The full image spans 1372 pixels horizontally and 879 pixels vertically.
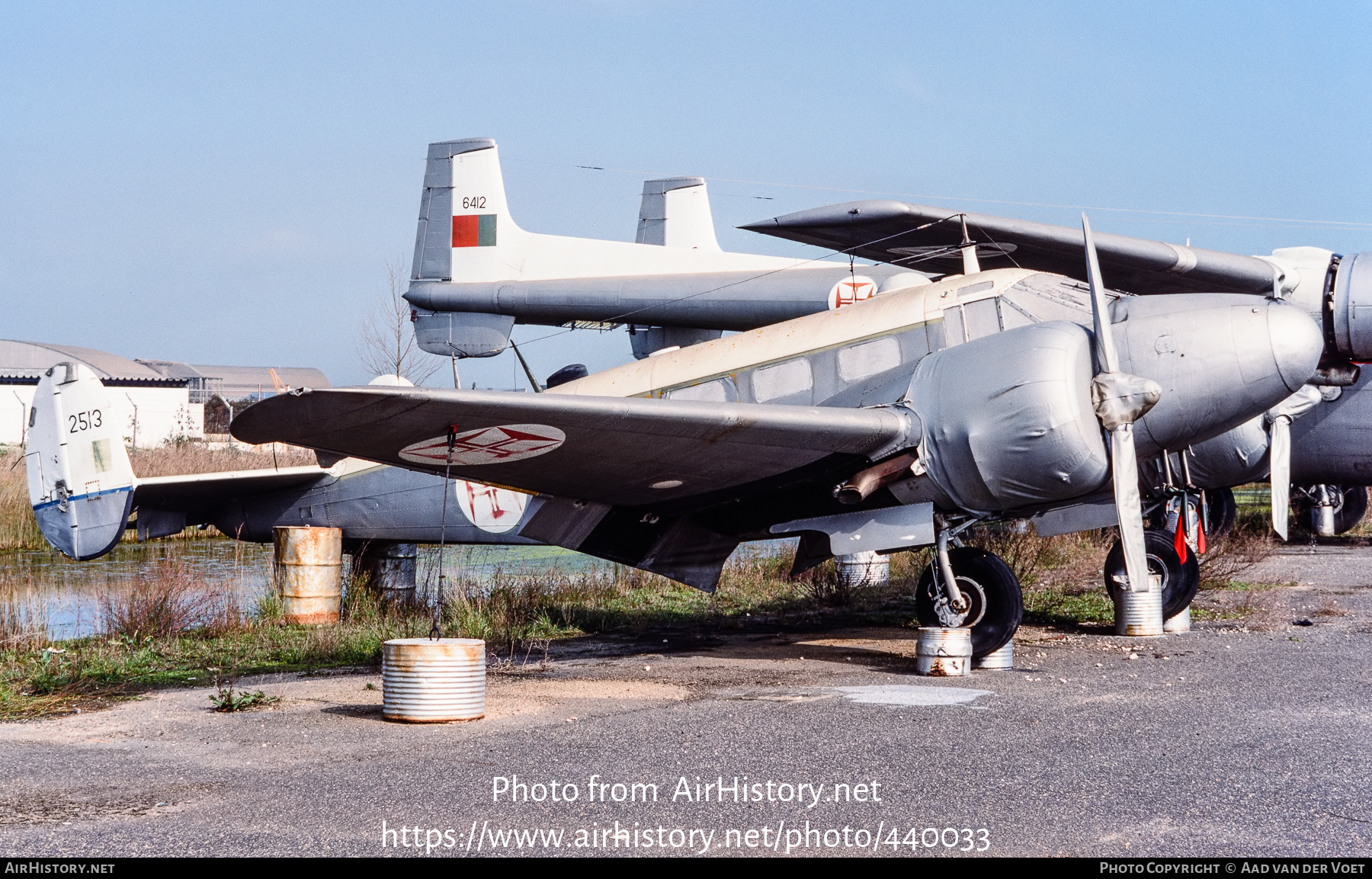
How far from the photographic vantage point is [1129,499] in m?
8.09

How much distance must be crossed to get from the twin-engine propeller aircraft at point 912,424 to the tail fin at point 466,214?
485 inches

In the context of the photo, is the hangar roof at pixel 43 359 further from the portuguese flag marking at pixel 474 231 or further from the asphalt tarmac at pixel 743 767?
the asphalt tarmac at pixel 743 767

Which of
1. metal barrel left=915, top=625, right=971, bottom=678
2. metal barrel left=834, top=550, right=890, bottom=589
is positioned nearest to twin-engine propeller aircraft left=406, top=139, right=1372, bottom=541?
metal barrel left=915, top=625, right=971, bottom=678

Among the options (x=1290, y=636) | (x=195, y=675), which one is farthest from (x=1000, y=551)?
(x=195, y=675)

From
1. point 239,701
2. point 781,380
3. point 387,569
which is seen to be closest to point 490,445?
point 239,701

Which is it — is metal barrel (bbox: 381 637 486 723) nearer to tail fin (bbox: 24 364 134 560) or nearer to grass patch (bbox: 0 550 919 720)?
grass patch (bbox: 0 550 919 720)

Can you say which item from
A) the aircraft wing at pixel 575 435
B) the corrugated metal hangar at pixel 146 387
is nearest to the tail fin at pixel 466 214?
the corrugated metal hangar at pixel 146 387

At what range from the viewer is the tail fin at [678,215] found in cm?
3017

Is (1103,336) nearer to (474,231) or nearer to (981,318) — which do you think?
(981,318)

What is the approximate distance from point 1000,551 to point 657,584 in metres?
4.48

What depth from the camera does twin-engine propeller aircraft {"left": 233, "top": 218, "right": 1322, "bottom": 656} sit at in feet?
25.5

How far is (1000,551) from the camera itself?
623 inches

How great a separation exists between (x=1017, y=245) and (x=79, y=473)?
34.9ft
